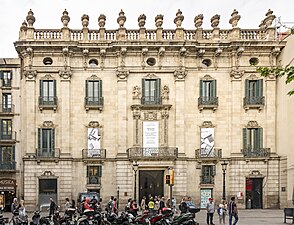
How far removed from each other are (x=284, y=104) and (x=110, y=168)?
55.4ft

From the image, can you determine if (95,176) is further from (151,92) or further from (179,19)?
(179,19)

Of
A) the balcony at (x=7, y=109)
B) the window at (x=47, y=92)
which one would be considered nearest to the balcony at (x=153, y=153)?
the window at (x=47, y=92)

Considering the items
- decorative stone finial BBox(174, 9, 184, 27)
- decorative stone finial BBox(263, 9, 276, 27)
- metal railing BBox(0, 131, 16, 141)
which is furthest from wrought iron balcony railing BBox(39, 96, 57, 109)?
decorative stone finial BBox(263, 9, 276, 27)

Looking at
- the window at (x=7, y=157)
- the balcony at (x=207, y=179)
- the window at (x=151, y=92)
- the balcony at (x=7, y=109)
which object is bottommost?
the balcony at (x=207, y=179)

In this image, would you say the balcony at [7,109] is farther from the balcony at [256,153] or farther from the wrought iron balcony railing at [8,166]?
the balcony at [256,153]

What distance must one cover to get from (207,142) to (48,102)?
15203 mm

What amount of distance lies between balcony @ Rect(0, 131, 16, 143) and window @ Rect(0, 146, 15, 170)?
0.80m

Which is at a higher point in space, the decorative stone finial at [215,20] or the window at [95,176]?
the decorative stone finial at [215,20]

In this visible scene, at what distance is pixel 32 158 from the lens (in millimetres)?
44688

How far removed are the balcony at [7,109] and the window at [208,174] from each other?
64.9 ft

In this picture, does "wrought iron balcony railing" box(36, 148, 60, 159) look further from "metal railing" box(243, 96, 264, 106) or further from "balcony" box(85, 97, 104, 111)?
"metal railing" box(243, 96, 264, 106)

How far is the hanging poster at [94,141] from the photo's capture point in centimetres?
4544

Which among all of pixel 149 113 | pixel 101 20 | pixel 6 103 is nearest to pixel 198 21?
pixel 101 20

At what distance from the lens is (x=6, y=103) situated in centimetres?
4962
